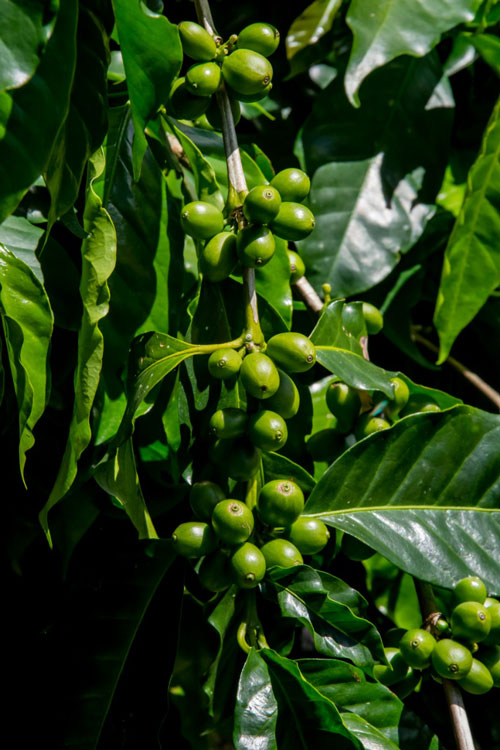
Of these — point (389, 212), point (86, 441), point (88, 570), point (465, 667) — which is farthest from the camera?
point (389, 212)

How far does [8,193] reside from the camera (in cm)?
64

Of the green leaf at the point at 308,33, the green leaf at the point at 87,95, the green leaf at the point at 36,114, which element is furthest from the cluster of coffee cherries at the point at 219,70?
the green leaf at the point at 308,33

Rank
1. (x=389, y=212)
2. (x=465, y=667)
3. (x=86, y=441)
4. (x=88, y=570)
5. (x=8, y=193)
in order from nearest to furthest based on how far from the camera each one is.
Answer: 1. (x=8, y=193)
2. (x=86, y=441)
3. (x=465, y=667)
4. (x=88, y=570)
5. (x=389, y=212)

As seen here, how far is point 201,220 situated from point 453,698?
0.68 metres

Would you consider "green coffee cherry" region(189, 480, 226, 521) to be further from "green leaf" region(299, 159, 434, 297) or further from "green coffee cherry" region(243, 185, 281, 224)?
"green leaf" region(299, 159, 434, 297)

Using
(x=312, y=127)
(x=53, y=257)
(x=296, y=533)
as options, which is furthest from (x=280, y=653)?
(x=312, y=127)

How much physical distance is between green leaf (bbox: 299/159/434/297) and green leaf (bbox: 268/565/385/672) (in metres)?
0.61

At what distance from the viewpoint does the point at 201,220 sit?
0.89 metres

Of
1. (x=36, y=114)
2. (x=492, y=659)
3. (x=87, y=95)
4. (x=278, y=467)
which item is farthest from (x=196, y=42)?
(x=492, y=659)

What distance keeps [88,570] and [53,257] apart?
500 mm

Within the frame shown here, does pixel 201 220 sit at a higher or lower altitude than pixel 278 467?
higher

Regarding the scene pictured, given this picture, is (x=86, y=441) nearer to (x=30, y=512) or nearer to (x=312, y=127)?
(x=30, y=512)

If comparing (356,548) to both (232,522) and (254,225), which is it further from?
(254,225)

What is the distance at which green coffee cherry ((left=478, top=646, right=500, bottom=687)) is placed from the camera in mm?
979
